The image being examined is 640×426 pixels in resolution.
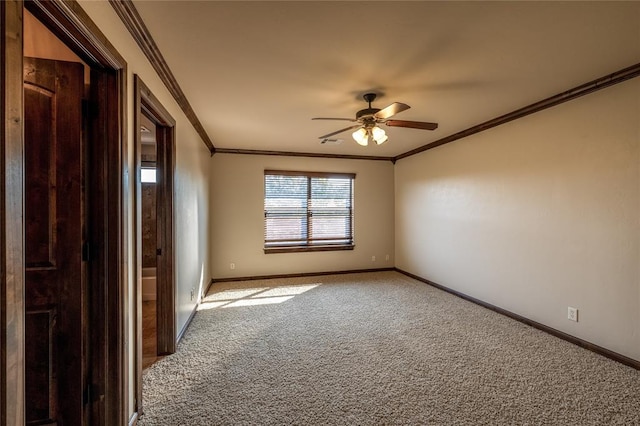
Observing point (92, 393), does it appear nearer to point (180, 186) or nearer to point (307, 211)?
point (180, 186)

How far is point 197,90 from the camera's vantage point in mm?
2629

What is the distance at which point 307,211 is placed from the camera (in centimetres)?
547

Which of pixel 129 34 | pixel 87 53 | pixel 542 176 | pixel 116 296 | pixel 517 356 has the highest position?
pixel 129 34

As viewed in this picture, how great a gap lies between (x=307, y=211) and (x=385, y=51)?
12.2 feet

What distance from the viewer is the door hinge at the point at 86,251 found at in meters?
1.48

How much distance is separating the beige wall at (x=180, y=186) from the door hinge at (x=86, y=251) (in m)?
0.18

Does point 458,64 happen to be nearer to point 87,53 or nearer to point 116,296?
point 87,53

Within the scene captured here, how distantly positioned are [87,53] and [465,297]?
4705 mm

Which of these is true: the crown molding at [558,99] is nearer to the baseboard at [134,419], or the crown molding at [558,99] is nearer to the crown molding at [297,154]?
the crown molding at [297,154]

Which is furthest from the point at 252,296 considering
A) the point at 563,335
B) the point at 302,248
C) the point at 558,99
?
the point at 558,99

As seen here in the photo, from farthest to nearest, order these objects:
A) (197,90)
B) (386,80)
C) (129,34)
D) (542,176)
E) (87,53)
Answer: (542,176) → (197,90) → (386,80) → (129,34) → (87,53)

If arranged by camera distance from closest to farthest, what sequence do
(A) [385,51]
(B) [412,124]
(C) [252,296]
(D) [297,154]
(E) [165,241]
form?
(A) [385,51]
(E) [165,241]
(B) [412,124]
(C) [252,296]
(D) [297,154]

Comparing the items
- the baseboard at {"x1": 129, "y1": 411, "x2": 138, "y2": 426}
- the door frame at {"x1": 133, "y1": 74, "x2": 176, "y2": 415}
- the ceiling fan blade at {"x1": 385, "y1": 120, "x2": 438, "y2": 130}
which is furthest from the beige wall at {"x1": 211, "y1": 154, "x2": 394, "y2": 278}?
the baseboard at {"x1": 129, "y1": 411, "x2": 138, "y2": 426}

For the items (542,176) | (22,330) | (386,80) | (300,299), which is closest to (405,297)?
(300,299)
